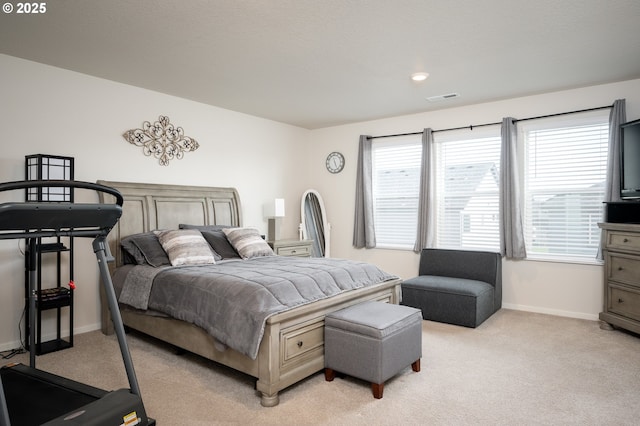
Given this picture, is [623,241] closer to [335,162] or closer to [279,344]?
[279,344]

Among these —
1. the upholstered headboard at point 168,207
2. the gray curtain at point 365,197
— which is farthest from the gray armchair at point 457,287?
the upholstered headboard at point 168,207

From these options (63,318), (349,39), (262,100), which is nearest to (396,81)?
(349,39)

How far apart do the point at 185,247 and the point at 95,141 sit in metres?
1.46

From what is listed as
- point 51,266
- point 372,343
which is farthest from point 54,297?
point 372,343

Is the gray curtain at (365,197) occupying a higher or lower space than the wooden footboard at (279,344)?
higher

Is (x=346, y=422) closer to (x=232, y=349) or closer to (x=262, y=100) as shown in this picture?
(x=232, y=349)

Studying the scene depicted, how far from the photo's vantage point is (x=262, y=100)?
15.9 feet

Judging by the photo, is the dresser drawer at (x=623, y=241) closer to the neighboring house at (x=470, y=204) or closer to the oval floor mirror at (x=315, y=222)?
the neighboring house at (x=470, y=204)

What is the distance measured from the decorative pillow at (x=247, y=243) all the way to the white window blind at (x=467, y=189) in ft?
8.22

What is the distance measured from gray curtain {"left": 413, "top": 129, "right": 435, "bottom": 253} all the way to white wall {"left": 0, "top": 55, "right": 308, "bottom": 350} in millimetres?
2224

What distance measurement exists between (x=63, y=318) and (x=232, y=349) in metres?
2.11

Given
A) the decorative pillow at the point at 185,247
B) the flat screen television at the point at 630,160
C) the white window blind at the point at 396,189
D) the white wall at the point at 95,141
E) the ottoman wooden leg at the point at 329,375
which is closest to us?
the ottoman wooden leg at the point at 329,375

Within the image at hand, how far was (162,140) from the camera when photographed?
4547 mm

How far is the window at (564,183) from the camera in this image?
4352mm
